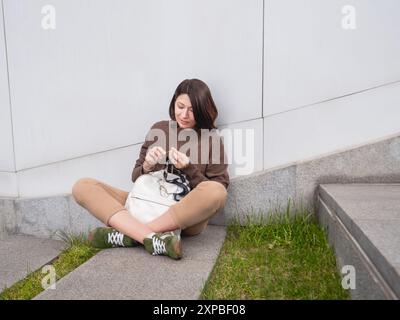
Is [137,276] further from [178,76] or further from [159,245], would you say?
[178,76]

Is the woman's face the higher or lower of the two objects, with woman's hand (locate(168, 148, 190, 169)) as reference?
higher

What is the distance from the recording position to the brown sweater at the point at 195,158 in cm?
248

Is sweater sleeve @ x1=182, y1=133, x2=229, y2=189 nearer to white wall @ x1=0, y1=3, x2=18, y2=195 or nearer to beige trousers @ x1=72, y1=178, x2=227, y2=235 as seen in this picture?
beige trousers @ x1=72, y1=178, x2=227, y2=235

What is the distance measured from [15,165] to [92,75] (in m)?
1.15

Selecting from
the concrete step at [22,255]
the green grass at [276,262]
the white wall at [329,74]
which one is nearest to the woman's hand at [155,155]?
the green grass at [276,262]

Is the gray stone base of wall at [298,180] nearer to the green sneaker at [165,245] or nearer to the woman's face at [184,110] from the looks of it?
the woman's face at [184,110]

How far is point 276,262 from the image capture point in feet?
7.16

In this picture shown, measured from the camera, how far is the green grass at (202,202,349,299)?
1.83m

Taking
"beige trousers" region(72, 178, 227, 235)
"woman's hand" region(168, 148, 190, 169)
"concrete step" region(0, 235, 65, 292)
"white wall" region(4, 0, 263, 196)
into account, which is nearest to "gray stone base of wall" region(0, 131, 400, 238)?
"concrete step" region(0, 235, 65, 292)

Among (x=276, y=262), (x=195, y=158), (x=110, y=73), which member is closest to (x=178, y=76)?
(x=110, y=73)

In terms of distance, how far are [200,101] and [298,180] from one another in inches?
39.3

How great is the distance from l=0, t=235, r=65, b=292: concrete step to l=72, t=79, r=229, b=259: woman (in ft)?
1.80
